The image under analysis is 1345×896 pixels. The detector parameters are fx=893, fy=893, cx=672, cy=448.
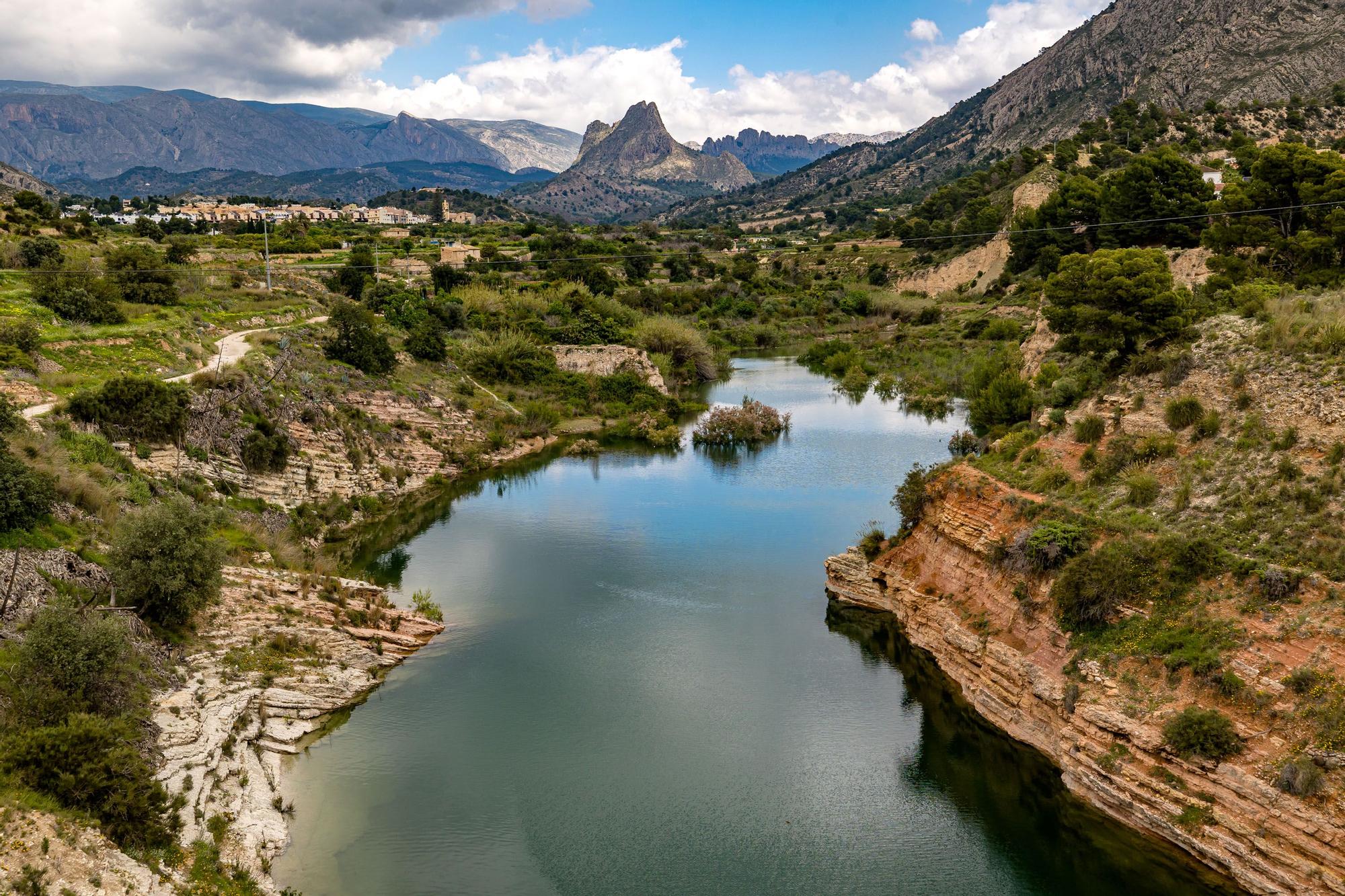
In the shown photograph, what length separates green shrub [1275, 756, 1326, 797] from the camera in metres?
13.4

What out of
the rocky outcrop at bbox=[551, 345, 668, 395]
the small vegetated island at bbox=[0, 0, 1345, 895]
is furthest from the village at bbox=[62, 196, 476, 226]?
the rocky outcrop at bbox=[551, 345, 668, 395]

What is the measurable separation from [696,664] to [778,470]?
1941 centimetres

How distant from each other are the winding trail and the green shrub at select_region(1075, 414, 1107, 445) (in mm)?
27721

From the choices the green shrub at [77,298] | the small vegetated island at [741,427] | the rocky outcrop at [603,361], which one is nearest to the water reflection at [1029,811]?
the small vegetated island at [741,427]

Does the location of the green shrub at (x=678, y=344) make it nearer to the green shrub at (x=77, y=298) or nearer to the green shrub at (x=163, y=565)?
the green shrub at (x=77, y=298)

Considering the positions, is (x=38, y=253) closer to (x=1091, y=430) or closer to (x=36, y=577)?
(x=36, y=577)

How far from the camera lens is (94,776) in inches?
506

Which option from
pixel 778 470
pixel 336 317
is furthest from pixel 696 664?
pixel 336 317

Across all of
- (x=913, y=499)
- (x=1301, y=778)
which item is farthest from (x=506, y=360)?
(x=1301, y=778)

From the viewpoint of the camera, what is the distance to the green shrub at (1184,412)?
21219mm

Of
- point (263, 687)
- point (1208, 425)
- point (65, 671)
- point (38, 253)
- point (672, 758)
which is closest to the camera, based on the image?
point (65, 671)

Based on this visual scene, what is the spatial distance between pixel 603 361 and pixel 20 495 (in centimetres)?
4047

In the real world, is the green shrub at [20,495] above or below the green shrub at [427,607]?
above

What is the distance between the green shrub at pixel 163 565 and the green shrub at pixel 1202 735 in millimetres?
19223
